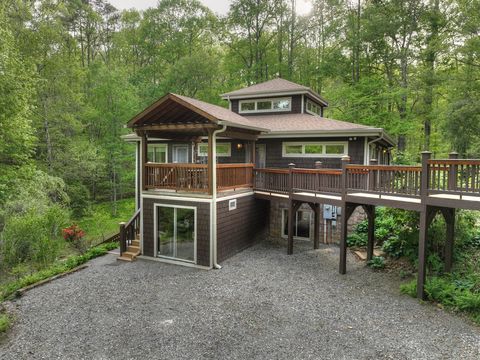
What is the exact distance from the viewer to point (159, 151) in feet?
47.0

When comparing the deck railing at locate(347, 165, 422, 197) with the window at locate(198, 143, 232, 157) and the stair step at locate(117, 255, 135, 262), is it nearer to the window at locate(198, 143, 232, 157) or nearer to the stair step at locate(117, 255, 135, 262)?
the window at locate(198, 143, 232, 157)

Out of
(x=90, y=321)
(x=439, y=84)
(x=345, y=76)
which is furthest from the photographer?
(x=345, y=76)

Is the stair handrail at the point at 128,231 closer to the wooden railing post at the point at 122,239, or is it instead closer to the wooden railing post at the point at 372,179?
the wooden railing post at the point at 122,239

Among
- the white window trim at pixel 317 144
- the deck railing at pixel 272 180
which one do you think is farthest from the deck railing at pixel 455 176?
the white window trim at pixel 317 144

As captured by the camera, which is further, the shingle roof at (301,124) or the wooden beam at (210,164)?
the shingle roof at (301,124)

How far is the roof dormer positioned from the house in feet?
4.25

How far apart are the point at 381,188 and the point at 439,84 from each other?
14.6 meters

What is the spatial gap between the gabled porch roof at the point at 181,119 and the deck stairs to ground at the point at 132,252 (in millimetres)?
4036

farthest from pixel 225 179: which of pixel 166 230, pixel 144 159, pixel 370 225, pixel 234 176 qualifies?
pixel 370 225

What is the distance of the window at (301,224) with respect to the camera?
1223 cm

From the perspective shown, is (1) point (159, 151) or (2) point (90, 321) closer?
(2) point (90, 321)

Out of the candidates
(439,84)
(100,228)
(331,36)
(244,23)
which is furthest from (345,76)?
(100,228)

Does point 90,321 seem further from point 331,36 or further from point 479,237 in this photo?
point 331,36

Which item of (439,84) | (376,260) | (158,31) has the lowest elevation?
(376,260)
